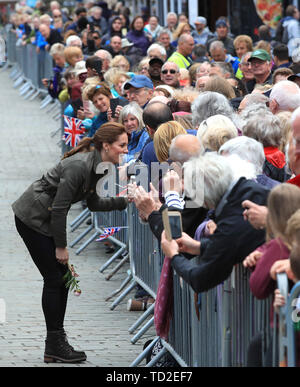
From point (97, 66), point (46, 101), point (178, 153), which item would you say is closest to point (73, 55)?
point (97, 66)

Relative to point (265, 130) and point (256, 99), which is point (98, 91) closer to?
point (256, 99)

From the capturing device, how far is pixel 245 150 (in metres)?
5.93

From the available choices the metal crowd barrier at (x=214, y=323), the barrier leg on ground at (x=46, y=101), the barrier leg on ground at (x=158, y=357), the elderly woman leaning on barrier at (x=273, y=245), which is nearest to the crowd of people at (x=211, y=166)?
the elderly woman leaning on barrier at (x=273, y=245)

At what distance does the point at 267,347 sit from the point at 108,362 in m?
3.20

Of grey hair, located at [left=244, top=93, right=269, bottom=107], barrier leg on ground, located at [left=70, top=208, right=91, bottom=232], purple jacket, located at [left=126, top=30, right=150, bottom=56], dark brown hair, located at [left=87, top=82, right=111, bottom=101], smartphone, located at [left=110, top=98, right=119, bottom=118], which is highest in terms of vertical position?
grey hair, located at [left=244, top=93, right=269, bottom=107]

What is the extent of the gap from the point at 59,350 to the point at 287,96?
2.69 metres

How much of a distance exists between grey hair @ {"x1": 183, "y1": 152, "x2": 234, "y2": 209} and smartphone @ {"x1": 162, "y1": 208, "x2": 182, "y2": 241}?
0.55 feet

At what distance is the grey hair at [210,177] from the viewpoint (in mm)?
5301

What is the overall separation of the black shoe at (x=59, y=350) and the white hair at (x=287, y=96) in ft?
8.24

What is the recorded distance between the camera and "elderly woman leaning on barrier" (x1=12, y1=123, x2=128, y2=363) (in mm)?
7168

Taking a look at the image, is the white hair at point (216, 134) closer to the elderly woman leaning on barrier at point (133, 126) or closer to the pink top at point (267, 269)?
the pink top at point (267, 269)

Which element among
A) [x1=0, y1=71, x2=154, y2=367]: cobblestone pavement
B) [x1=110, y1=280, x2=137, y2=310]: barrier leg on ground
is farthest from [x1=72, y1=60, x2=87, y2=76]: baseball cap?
[x1=110, y1=280, x2=137, y2=310]: barrier leg on ground

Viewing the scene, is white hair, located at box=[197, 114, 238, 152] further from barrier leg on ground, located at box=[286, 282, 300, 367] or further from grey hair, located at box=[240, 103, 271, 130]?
barrier leg on ground, located at box=[286, 282, 300, 367]
